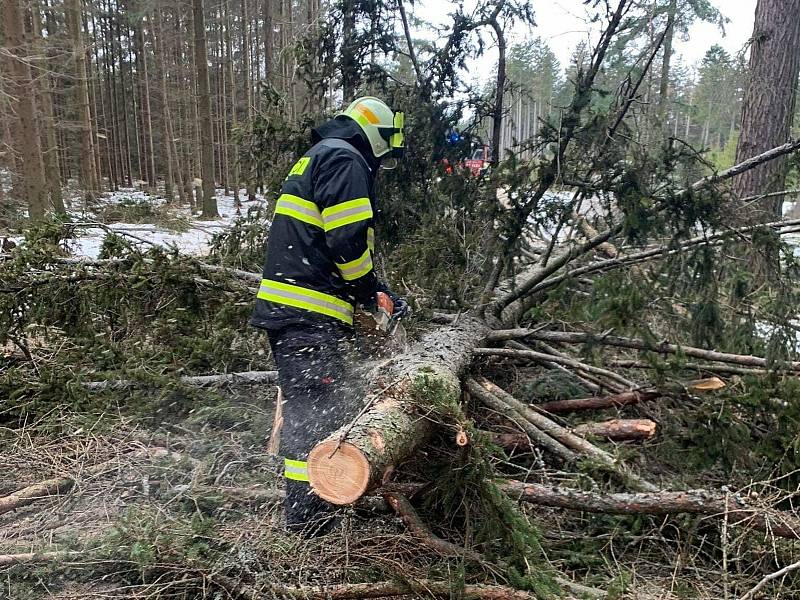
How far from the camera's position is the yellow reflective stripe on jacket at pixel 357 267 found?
2.72 metres

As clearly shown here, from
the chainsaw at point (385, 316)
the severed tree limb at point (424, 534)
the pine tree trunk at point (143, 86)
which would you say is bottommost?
the severed tree limb at point (424, 534)

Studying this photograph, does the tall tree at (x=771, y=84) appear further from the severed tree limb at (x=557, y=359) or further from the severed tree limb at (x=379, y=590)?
the severed tree limb at (x=379, y=590)

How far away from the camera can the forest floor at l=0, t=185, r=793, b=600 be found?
2.05 metres

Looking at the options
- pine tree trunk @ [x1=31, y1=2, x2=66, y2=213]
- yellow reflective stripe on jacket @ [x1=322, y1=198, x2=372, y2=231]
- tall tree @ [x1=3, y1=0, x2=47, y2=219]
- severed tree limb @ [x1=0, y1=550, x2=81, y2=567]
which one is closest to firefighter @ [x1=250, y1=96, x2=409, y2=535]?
yellow reflective stripe on jacket @ [x1=322, y1=198, x2=372, y2=231]

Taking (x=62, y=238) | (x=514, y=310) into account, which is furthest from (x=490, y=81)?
(x=62, y=238)

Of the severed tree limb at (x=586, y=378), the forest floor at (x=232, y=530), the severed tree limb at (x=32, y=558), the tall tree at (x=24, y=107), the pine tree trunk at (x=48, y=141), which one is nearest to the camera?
the forest floor at (x=232, y=530)

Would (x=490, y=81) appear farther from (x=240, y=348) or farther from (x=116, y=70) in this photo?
(x=116, y=70)

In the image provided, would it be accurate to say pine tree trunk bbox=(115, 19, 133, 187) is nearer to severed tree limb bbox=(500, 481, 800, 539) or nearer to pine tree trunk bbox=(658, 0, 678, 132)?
pine tree trunk bbox=(658, 0, 678, 132)

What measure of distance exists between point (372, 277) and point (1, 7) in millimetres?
9540

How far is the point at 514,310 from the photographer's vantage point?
416cm

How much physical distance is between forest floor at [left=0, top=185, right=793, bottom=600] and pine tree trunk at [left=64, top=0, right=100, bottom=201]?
11.8 meters

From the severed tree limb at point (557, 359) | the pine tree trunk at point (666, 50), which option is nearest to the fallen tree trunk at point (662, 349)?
the severed tree limb at point (557, 359)

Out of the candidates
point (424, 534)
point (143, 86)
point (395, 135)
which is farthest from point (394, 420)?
point (143, 86)

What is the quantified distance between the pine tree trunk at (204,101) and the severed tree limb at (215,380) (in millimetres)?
10960
